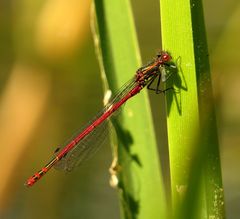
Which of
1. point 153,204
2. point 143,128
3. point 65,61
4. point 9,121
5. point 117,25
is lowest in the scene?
point 153,204

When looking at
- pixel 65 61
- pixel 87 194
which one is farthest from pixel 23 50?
pixel 87 194

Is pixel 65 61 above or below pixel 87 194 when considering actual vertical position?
above

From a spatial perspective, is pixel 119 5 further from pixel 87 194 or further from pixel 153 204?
pixel 87 194

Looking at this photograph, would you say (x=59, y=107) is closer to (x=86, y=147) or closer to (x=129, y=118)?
(x=86, y=147)

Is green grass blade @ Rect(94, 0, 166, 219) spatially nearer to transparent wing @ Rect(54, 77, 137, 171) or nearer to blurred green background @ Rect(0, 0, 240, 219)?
transparent wing @ Rect(54, 77, 137, 171)

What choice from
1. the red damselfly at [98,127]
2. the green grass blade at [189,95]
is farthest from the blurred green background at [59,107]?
the green grass blade at [189,95]

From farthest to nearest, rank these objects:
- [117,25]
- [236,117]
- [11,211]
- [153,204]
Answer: [11,211] < [236,117] < [117,25] < [153,204]

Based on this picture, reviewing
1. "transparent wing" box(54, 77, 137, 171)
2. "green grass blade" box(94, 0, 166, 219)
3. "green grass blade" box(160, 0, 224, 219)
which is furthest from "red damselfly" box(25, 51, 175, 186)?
"green grass blade" box(160, 0, 224, 219)

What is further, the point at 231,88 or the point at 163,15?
the point at 231,88
